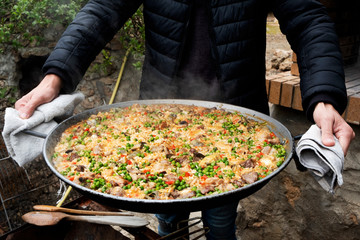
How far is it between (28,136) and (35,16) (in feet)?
10.4

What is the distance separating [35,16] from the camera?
452 centimetres

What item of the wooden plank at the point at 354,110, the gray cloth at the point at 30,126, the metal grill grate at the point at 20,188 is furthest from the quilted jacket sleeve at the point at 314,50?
the metal grill grate at the point at 20,188

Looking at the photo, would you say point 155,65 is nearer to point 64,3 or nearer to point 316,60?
point 316,60

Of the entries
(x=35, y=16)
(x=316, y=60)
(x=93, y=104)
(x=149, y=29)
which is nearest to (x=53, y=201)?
(x=93, y=104)

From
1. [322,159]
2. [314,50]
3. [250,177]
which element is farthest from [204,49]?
[322,159]

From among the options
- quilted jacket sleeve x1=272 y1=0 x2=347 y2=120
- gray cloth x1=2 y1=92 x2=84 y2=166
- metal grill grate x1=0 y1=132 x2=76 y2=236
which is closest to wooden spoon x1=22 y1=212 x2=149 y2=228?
gray cloth x1=2 y1=92 x2=84 y2=166

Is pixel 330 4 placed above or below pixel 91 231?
above

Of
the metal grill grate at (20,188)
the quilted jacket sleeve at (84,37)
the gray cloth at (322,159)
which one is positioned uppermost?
the quilted jacket sleeve at (84,37)

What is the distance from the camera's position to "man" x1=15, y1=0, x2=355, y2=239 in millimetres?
2074

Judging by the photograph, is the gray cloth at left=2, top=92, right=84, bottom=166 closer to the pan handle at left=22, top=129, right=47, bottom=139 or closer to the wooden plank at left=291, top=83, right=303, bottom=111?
the pan handle at left=22, top=129, right=47, bottom=139

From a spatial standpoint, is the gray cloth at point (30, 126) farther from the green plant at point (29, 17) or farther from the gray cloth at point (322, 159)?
the green plant at point (29, 17)

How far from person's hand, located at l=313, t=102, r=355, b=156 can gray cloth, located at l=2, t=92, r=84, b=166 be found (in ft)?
5.20

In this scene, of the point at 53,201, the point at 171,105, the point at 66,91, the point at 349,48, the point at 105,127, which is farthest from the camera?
the point at 53,201

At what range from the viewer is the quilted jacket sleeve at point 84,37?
2221 mm
